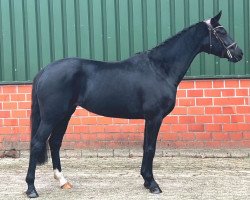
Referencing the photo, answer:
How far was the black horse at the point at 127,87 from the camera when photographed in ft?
18.5

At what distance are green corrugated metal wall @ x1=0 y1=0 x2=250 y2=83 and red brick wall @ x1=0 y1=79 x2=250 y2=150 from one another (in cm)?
25

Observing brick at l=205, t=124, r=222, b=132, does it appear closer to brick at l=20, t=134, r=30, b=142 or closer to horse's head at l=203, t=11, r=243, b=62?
horse's head at l=203, t=11, r=243, b=62

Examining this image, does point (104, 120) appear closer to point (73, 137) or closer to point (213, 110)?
point (73, 137)

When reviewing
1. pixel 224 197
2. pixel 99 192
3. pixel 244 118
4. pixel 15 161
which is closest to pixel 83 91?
pixel 99 192

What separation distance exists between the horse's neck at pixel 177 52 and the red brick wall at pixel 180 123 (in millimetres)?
1873

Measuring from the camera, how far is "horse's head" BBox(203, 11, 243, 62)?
5807mm

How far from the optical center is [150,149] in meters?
5.73

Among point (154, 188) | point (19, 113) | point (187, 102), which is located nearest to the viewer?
point (154, 188)

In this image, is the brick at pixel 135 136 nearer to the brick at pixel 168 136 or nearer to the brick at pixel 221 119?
the brick at pixel 168 136

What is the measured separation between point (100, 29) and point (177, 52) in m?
2.26

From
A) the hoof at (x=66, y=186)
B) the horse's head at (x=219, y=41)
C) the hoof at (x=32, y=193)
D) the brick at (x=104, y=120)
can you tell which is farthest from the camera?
the brick at (x=104, y=120)

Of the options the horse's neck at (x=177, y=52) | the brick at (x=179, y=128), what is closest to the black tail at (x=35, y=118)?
the horse's neck at (x=177, y=52)

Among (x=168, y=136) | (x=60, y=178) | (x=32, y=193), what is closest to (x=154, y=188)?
(x=60, y=178)

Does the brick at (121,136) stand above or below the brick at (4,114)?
below
